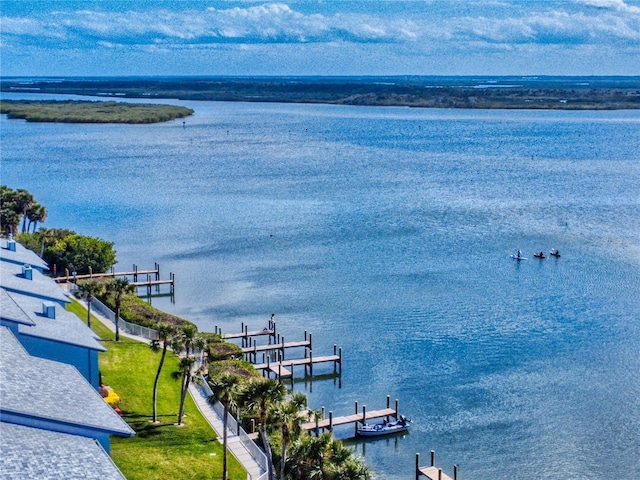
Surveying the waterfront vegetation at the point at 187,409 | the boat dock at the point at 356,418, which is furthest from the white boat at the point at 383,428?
the waterfront vegetation at the point at 187,409

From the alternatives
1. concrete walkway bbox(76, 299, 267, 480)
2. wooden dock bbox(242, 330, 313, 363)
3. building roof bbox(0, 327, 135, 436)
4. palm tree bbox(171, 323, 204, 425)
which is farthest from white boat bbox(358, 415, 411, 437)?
building roof bbox(0, 327, 135, 436)

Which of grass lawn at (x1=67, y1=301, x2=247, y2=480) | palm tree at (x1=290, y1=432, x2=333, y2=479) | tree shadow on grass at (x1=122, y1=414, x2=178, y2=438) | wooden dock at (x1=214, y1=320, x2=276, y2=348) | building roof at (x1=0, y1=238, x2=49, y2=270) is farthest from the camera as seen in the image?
wooden dock at (x1=214, y1=320, x2=276, y2=348)

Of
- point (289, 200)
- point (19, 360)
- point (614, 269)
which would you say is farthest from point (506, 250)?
point (19, 360)

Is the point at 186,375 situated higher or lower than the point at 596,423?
higher

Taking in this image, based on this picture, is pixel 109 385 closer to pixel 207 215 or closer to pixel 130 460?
pixel 130 460

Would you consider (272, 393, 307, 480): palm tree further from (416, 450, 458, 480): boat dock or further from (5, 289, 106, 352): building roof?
(5, 289, 106, 352): building roof

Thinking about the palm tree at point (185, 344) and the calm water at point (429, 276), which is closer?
the palm tree at point (185, 344)

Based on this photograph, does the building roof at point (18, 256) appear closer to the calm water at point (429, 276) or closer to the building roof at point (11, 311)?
the building roof at point (11, 311)
